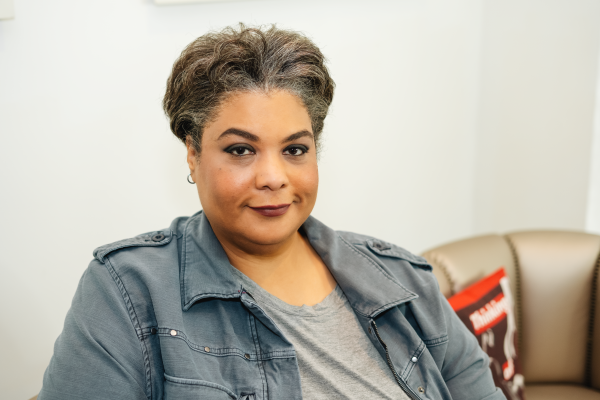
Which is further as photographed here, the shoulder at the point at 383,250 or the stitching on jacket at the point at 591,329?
the stitching on jacket at the point at 591,329

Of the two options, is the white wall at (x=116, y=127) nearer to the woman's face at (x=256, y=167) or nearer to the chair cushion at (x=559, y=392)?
the woman's face at (x=256, y=167)

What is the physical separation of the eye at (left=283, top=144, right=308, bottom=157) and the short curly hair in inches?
3.4

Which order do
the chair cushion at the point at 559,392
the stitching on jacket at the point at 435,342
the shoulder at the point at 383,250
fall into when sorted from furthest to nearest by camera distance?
the chair cushion at the point at 559,392 < the shoulder at the point at 383,250 < the stitching on jacket at the point at 435,342

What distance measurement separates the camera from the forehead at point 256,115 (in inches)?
45.2

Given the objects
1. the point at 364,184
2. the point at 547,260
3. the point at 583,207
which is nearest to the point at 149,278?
the point at 364,184

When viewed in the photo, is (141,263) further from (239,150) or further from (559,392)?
(559,392)

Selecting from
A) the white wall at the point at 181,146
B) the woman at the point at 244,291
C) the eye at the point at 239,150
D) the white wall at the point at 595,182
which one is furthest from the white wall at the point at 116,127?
the white wall at the point at 595,182

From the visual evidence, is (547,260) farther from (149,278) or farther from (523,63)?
(149,278)

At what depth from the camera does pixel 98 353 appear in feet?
3.30

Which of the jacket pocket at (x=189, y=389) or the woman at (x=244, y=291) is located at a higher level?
the woman at (x=244, y=291)

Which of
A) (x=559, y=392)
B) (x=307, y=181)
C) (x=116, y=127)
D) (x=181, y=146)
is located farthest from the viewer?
(x=559, y=392)

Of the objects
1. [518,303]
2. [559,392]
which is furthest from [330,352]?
[559,392]

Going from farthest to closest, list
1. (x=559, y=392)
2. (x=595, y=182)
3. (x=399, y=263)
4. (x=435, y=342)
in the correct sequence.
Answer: (x=595, y=182) → (x=559, y=392) → (x=399, y=263) → (x=435, y=342)

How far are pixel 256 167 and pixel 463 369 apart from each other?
0.76 metres
